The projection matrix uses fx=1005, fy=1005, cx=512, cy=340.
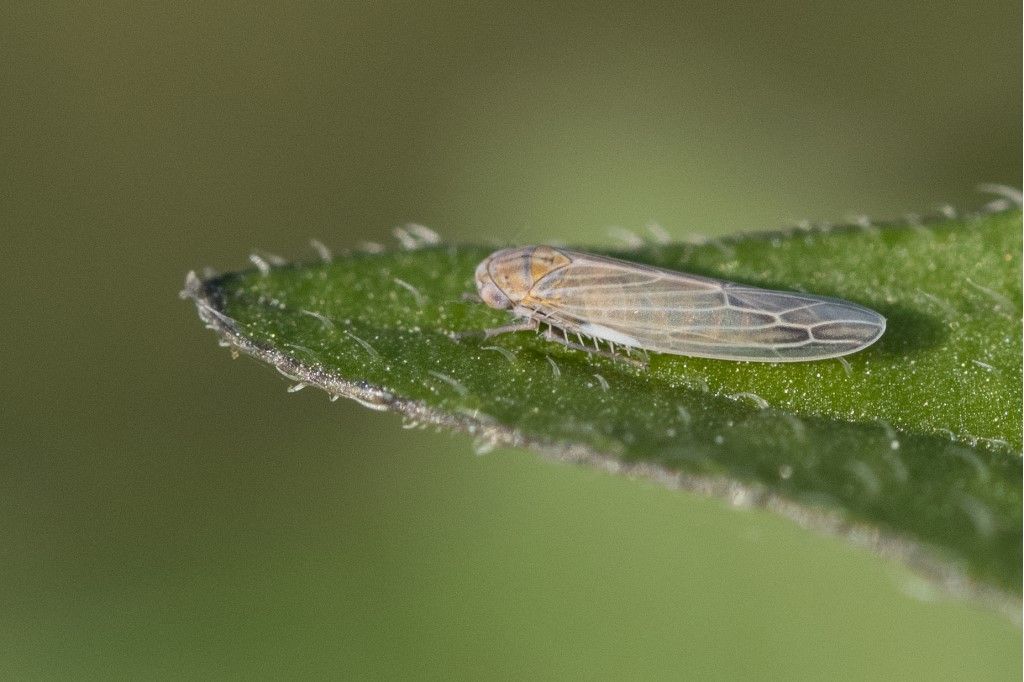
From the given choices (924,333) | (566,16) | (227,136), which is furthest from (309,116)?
(924,333)

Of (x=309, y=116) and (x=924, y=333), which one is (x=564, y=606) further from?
(x=309, y=116)

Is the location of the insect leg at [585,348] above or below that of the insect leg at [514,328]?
below

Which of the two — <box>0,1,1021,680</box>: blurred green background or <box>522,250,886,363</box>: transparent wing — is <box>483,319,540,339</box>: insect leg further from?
<box>0,1,1021,680</box>: blurred green background

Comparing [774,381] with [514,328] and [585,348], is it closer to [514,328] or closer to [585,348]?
[585,348]

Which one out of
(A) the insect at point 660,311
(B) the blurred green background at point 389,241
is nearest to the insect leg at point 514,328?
(A) the insect at point 660,311

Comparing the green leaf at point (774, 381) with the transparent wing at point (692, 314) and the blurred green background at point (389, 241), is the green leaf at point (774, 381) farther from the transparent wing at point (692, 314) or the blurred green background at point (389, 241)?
the blurred green background at point (389, 241)

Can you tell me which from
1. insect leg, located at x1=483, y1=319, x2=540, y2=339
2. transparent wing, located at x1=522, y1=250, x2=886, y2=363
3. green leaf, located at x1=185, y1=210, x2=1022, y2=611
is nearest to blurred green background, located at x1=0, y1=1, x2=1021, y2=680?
green leaf, located at x1=185, y1=210, x2=1022, y2=611

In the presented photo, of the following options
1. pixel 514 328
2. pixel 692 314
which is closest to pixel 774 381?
pixel 692 314
